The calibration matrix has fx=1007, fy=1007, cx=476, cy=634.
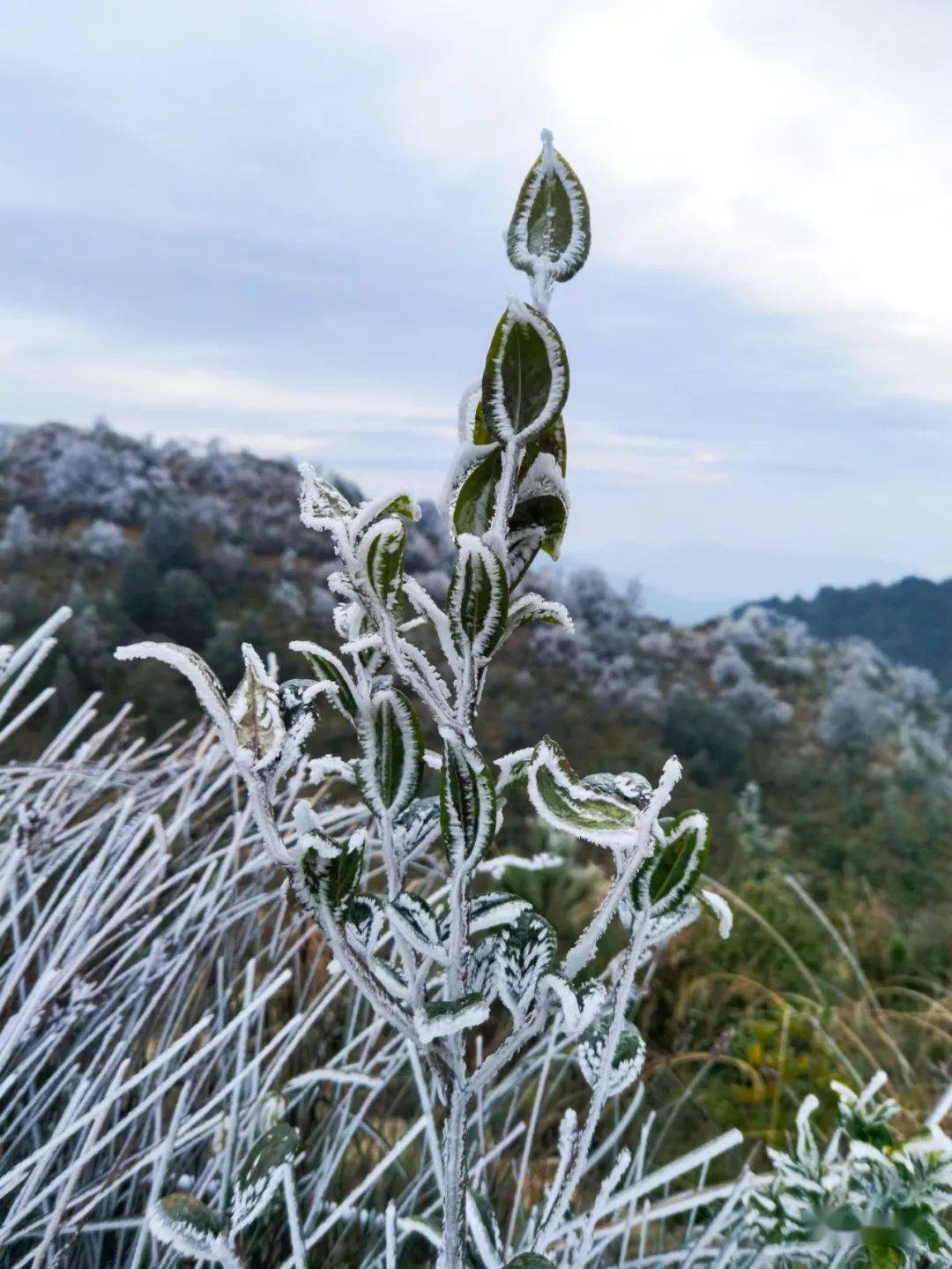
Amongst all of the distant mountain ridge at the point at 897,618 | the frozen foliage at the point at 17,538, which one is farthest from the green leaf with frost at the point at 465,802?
the distant mountain ridge at the point at 897,618

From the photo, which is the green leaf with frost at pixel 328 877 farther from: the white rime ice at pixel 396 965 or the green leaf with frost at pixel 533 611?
the green leaf with frost at pixel 533 611

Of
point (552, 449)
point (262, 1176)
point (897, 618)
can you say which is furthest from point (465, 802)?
point (897, 618)

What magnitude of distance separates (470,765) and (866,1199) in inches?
22.8

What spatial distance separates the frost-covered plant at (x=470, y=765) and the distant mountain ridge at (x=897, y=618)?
6.33 metres

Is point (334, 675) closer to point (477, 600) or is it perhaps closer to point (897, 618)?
point (477, 600)

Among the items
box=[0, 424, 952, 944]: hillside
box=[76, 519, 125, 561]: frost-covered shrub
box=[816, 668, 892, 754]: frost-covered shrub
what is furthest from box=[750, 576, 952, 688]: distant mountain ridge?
box=[76, 519, 125, 561]: frost-covered shrub

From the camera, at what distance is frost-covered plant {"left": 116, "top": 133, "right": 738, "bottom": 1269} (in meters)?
0.63

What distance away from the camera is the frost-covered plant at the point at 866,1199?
0.83m

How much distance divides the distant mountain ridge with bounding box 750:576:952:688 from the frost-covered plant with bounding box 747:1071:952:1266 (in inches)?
240

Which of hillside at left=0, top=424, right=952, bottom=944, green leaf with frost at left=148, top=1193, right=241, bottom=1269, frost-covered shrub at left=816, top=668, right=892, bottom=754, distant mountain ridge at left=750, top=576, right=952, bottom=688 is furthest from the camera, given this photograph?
distant mountain ridge at left=750, top=576, right=952, bottom=688

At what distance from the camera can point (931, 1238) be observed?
0.79m

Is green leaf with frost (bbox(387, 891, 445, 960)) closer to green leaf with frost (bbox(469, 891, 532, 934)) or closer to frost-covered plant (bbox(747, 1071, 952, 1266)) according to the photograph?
green leaf with frost (bbox(469, 891, 532, 934))

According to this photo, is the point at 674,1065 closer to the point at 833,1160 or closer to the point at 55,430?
the point at 833,1160

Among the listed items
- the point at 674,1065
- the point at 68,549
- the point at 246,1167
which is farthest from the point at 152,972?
the point at 68,549
